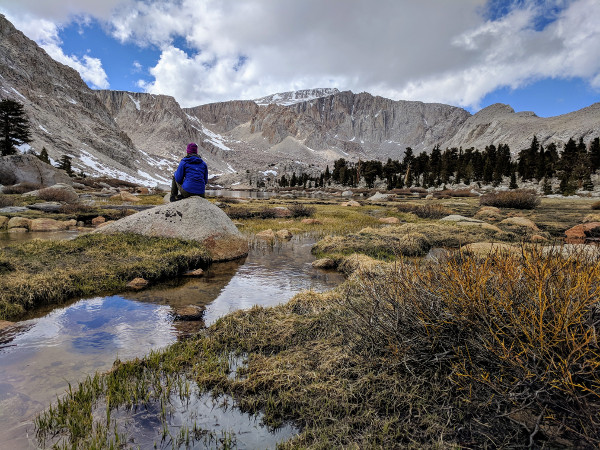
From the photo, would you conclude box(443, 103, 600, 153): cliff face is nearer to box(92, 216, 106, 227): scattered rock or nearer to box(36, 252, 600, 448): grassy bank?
box(92, 216, 106, 227): scattered rock

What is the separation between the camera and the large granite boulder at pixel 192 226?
1093 centimetres

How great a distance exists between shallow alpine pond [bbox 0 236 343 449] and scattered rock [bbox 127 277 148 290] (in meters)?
0.26

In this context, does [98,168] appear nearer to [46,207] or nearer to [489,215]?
[46,207]

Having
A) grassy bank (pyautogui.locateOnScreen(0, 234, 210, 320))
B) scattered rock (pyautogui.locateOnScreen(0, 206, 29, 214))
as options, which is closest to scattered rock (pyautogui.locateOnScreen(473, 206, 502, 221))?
grassy bank (pyautogui.locateOnScreen(0, 234, 210, 320))

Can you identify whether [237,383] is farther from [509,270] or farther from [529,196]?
[529,196]

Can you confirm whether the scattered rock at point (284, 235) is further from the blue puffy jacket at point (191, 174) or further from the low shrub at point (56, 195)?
the low shrub at point (56, 195)

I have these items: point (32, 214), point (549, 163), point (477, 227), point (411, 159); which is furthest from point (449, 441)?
point (411, 159)

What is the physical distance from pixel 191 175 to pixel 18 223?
8.65 metres

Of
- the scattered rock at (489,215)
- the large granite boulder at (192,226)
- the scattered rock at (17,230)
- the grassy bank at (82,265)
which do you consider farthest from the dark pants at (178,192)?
the scattered rock at (489,215)

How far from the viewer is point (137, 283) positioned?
24.7ft

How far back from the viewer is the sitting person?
12.0 metres

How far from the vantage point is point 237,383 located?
3723mm

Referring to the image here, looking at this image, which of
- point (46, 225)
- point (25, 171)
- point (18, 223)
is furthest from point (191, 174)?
point (25, 171)

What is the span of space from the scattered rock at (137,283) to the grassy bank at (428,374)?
3.47 m
